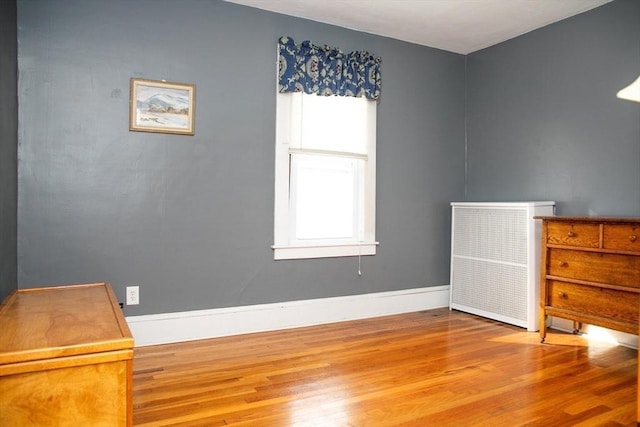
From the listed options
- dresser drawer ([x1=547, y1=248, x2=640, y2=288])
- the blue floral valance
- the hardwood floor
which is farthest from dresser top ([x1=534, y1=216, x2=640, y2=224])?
the blue floral valance

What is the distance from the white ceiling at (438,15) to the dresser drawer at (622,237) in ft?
5.53

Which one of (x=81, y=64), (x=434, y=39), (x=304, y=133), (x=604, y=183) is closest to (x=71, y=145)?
(x=81, y=64)

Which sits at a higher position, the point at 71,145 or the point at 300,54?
the point at 300,54

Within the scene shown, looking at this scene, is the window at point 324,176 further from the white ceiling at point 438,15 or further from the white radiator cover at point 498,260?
the white radiator cover at point 498,260

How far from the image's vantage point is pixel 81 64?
2756 millimetres

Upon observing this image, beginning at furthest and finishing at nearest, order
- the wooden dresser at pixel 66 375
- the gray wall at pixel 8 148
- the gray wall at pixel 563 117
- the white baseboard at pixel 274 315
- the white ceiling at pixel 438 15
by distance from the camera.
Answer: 1. the white ceiling at pixel 438 15
2. the gray wall at pixel 563 117
3. the white baseboard at pixel 274 315
4. the gray wall at pixel 8 148
5. the wooden dresser at pixel 66 375

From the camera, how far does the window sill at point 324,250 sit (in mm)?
3402

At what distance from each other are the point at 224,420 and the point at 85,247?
1535mm

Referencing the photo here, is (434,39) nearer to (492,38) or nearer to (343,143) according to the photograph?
(492,38)

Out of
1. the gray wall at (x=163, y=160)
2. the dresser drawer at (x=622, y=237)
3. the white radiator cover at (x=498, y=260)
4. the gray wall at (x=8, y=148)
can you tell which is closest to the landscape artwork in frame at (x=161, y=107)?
the gray wall at (x=163, y=160)

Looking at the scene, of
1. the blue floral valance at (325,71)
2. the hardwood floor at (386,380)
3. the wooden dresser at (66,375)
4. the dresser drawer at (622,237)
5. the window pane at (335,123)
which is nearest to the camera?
the wooden dresser at (66,375)

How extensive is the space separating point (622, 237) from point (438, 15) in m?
2.08

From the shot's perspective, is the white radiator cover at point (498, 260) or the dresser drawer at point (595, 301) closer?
the dresser drawer at point (595, 301)

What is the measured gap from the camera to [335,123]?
12.0ft
